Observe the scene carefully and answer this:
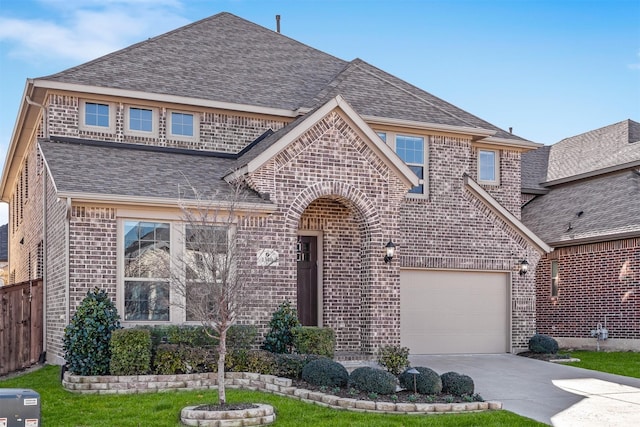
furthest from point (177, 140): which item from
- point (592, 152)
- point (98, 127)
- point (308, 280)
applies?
point (592, 152)

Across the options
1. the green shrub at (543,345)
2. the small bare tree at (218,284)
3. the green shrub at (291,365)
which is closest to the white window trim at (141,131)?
the small bare tree at (218,284)

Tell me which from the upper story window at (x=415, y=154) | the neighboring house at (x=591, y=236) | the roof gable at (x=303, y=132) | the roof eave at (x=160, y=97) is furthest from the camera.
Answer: the neighboring house at (x=591, y=236)

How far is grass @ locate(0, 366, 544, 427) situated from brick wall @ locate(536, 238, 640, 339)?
12.0 meters

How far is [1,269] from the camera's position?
39312 millimetres

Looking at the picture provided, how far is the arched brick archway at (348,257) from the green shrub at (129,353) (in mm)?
4456

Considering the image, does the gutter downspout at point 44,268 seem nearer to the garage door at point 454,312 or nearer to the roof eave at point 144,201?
the roof eave at point 144,201

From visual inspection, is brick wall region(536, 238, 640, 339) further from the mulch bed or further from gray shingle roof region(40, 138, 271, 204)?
gray shingle roof region(40, 138, 271, 204)

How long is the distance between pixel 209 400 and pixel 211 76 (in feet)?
34.7

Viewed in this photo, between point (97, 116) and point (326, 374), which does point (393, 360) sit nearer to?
point (326, 374)

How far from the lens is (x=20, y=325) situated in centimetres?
1673

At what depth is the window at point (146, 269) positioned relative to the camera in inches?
599

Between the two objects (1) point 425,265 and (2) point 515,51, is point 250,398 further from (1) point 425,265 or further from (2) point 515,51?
(2) point 515,51

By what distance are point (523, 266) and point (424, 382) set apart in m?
9.28

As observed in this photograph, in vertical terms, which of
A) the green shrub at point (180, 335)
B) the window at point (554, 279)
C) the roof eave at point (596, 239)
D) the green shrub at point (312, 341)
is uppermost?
the roof eave at point (596, 239)
